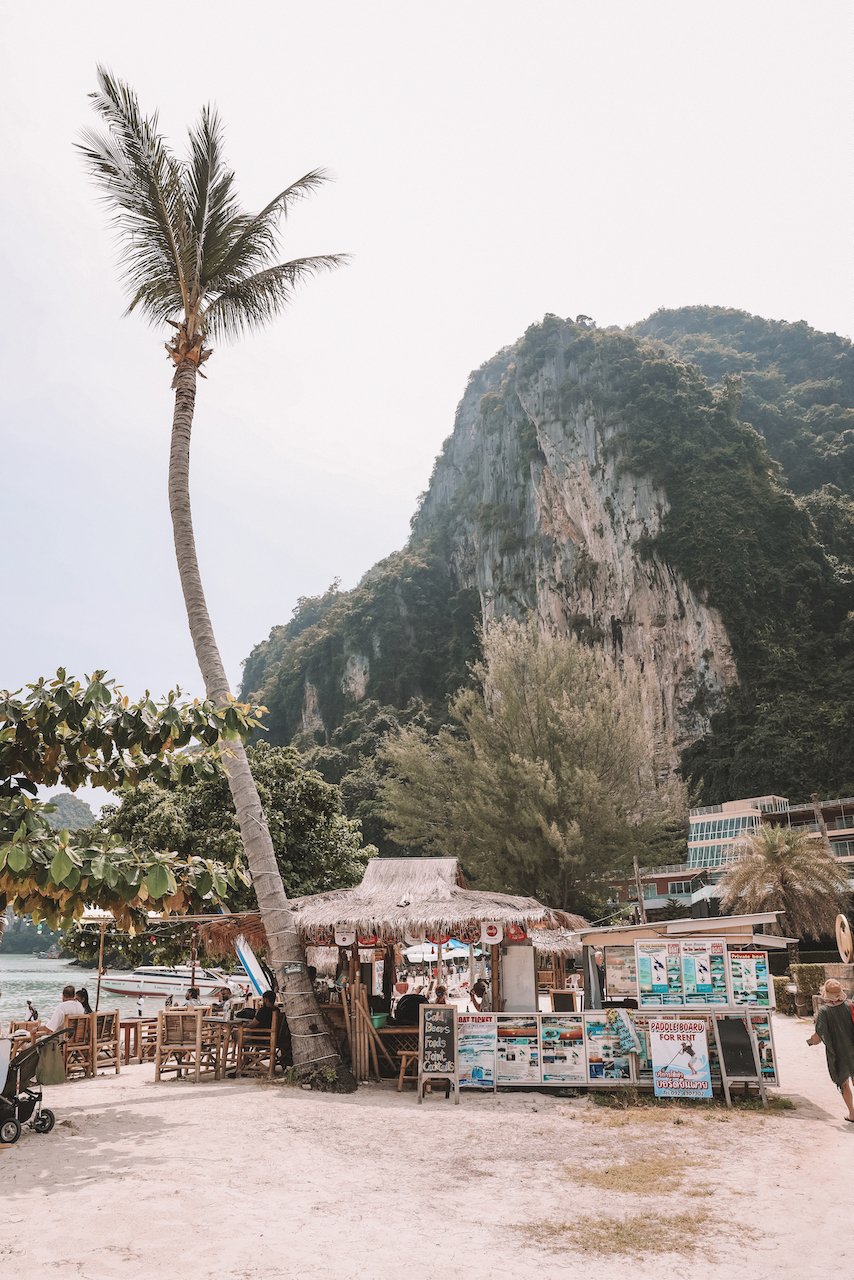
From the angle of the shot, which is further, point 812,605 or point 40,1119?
point 812,605

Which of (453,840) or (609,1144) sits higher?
(453,840)

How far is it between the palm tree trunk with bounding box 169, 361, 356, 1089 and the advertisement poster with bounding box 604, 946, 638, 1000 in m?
3.07

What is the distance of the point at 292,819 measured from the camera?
2161 cm

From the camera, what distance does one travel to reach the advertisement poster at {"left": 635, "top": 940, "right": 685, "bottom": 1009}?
864 centimetres

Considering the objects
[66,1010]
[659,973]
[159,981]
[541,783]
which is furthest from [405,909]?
[159,981]

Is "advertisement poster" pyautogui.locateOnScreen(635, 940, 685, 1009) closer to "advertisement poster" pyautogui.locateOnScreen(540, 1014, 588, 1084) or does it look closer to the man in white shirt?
"advertisement poster" pyautogui.locateOnScreen(540, 1014, 588, 1084)

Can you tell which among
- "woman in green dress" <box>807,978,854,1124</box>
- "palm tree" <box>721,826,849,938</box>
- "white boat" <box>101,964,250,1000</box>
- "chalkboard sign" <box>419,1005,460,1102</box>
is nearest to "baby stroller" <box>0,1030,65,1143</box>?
"chalkboard sign" <box>419,1005,460,1102</box>

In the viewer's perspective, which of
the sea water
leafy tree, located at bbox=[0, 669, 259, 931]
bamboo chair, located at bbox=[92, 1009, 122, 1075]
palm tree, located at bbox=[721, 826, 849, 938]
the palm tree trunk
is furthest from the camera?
the sea water

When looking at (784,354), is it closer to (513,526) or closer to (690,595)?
(513,526)

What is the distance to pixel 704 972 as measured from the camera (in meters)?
8.58

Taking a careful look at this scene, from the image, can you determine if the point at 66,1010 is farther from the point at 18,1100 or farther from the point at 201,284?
the point at 201,284

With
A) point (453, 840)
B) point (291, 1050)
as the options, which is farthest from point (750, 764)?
point (291, 1050)

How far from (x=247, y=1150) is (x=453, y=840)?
19.8 m

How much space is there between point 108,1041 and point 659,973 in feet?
23.2
